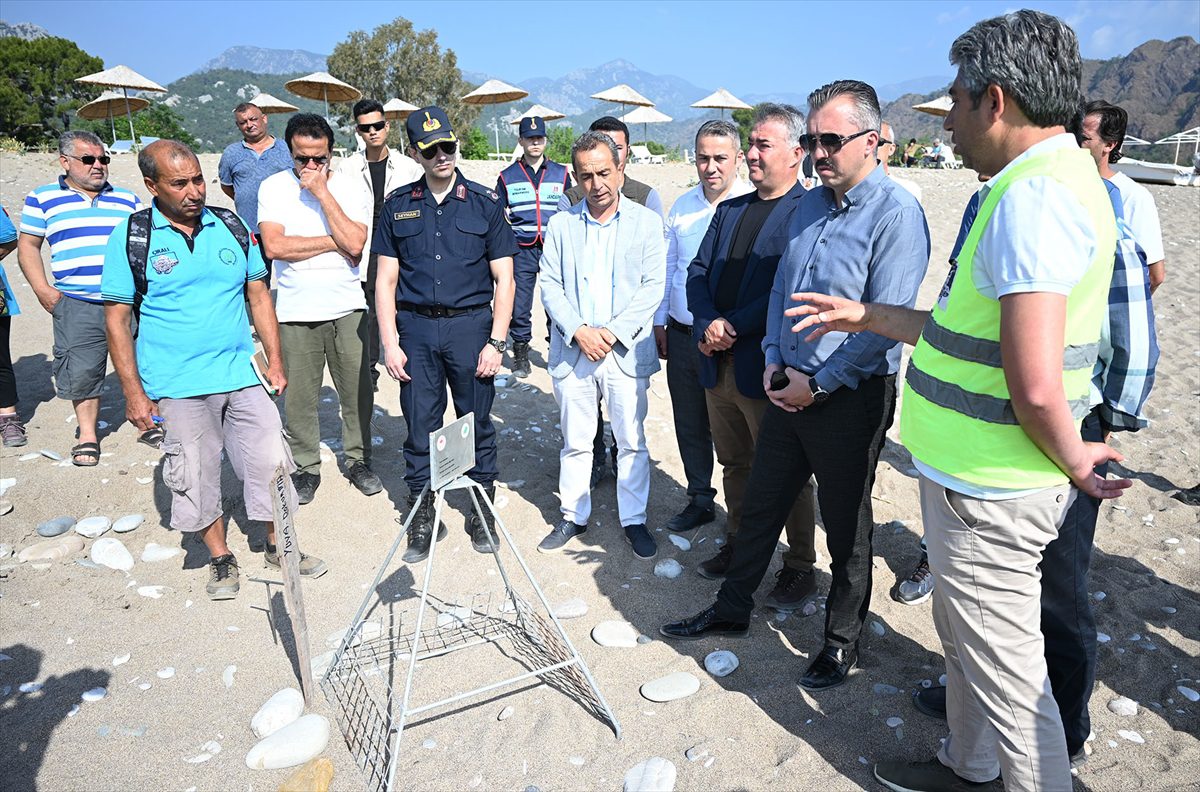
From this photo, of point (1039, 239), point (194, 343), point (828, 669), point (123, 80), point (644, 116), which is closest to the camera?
point (1039, 239)

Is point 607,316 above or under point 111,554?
above

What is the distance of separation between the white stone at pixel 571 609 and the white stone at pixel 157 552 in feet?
7.37

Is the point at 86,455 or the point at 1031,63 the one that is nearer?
the point at 1031,63

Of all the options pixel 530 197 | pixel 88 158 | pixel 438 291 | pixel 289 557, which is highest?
pixel 88 158

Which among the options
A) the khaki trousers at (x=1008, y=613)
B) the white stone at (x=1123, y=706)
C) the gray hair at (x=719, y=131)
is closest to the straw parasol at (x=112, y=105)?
the gray hair at (x=719, y=131)

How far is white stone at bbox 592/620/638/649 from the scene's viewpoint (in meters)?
3.32

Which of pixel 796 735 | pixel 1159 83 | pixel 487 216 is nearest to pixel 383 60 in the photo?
pixel 487 216

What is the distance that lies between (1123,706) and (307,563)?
375 centimetres

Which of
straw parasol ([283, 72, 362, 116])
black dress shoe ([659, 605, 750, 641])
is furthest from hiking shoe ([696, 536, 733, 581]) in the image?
straw parasol ([283, 72, 362, 116])

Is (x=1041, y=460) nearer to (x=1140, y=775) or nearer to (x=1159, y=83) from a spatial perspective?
(x=1140, y=775)

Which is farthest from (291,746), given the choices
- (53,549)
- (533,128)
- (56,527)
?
(533,128)

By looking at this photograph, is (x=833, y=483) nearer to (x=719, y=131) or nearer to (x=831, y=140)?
(x=831, y=140)

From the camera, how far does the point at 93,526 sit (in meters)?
A: 4.29

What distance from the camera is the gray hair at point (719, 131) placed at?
3867 mm
